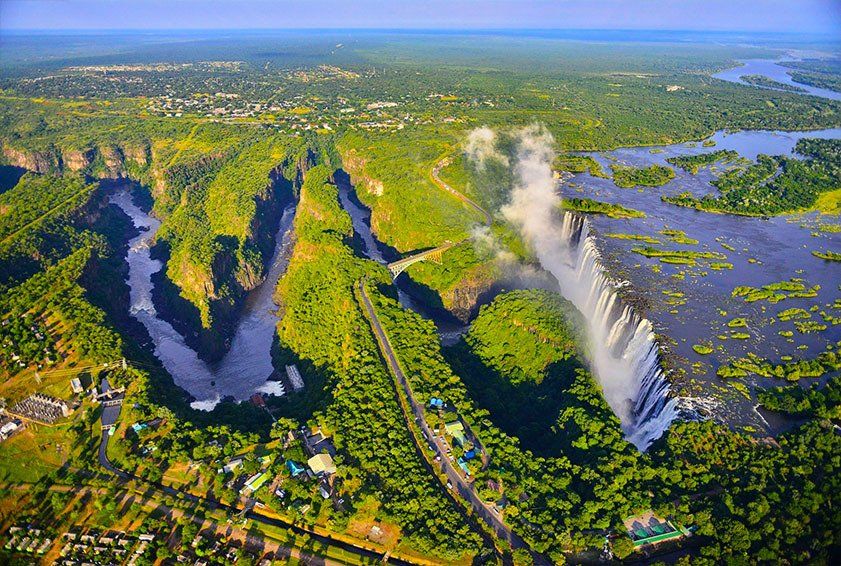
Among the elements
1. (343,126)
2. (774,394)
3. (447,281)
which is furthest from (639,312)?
(343,126)

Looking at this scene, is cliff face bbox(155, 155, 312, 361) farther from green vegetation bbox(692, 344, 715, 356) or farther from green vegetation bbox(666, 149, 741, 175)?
green vegetation bbox(666, 149, 741, 175)

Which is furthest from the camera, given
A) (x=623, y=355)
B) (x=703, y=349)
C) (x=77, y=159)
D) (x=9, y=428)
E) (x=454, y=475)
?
(x=77, y=159)

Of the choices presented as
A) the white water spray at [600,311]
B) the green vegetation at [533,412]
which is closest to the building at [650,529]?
the green vegetation at [533,412]

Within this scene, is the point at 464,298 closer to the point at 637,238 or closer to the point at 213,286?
the point at 637,238

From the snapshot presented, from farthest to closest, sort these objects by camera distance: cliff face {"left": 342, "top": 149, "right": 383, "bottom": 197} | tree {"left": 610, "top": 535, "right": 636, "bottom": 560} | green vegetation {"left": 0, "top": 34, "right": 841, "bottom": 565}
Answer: cliff face {"left": 342, "top": 149, "right": 383, "bottom": 197} → green vegetation {"left": 0, "top": 34, "right": 841, "bottom": 565} → tree {"left": 610, "top": 535, "right": 636, "bottom": 560}

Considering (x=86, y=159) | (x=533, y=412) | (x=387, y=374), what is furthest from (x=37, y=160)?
(x=533, y=412)

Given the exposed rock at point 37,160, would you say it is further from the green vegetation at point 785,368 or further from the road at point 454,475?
the green vegetation at point 785,368

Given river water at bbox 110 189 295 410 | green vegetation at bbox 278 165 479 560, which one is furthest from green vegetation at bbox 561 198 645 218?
river water at bbox 110 189 295 410
